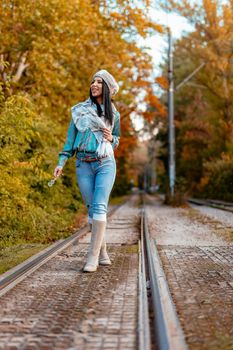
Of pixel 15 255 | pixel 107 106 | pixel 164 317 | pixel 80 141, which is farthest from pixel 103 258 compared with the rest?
pixel 164 317

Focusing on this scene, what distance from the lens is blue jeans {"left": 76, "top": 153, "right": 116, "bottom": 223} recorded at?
5609 millimetres

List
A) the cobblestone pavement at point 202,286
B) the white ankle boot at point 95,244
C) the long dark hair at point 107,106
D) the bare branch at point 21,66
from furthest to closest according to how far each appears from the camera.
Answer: the bare branch at point 21,66, the long dark hair at point 107,106, the white ankle boot at point 95,244, the cobblestone pavement at point 202,286

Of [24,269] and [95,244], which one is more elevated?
[95,244]

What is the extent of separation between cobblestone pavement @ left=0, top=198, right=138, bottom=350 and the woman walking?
1.43 feet

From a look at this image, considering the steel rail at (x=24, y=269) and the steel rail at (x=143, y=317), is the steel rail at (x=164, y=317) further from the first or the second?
the steel rail at (x=24, y=269)

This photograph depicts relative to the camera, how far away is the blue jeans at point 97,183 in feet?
18.4

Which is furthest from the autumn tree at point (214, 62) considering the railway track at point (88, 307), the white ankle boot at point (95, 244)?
the railway track at point (88, 307)

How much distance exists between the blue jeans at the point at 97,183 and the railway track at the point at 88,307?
0.65 meters

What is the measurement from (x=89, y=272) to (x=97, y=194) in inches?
32.1

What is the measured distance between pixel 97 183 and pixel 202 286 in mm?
1615

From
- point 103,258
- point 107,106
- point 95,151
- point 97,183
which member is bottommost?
point 103,258

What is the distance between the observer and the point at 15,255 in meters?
6.90

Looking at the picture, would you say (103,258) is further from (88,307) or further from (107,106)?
(88,307)

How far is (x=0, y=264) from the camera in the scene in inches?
243
